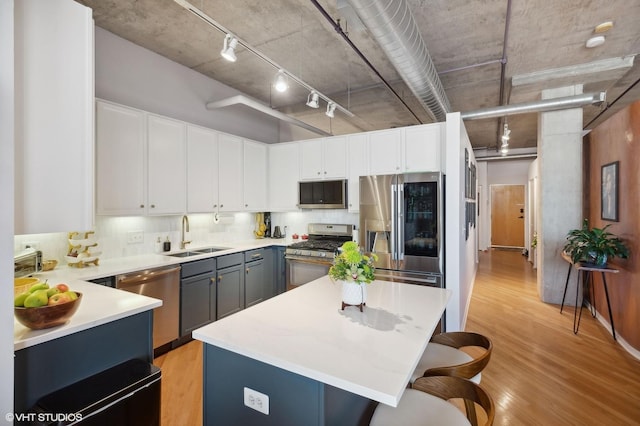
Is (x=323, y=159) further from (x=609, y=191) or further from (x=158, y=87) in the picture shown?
(x=609, y=191)

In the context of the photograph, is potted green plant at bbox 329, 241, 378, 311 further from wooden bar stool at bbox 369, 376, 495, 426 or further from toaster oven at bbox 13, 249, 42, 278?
toaster oven at bbox 13, 249, 42, 278

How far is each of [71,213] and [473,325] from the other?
4.10 meters

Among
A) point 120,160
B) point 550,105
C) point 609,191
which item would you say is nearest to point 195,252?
point 120,160

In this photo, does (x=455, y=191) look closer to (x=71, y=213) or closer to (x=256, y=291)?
(x=256, y=291)

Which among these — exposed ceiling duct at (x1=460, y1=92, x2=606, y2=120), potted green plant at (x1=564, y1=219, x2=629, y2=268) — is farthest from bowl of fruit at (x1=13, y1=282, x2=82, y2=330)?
potted green plant at (x1=564, y1=219, x2=629, y2=268)

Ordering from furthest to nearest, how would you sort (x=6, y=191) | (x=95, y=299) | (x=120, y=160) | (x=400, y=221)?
(x=400, y=221), (x=120, y=160), (x=95, y=299), (x=6, y=191)

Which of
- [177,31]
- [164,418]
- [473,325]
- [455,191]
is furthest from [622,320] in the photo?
[177,31]

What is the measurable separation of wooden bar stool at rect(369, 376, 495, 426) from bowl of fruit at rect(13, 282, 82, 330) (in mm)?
1454

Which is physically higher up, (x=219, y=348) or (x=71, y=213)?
(x=71, y=213)

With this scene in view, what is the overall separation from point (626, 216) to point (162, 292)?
4739 millimetres

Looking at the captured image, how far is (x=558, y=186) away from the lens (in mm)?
4441

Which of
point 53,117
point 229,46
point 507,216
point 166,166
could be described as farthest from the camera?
point 507,216

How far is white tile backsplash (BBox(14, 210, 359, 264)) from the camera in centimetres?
270

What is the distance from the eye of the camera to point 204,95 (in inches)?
161
